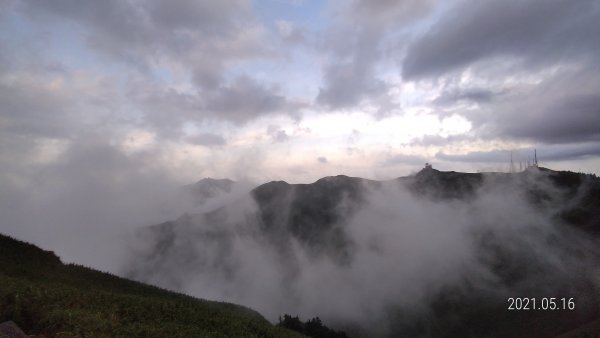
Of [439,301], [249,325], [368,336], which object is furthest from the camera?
[439,301]

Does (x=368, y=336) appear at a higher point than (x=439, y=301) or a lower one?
lower

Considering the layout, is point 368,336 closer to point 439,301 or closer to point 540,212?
point 439,301

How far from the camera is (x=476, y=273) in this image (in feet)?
557

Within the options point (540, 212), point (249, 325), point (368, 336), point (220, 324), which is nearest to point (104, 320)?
point (220, 324)

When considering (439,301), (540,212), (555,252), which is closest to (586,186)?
(540,212)

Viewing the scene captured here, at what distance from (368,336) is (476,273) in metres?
56.9

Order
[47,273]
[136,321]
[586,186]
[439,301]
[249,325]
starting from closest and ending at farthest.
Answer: [136,321], [249,325], [47,273], [439,301], [586,186]

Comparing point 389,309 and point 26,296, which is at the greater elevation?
point 26,296

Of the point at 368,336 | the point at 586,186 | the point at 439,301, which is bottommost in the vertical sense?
the point at 368,336

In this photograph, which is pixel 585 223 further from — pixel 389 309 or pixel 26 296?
pixel 26 296

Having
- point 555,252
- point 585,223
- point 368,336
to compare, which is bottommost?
point 368,336

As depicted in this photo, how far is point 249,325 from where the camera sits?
101ft

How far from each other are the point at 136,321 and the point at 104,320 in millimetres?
2965

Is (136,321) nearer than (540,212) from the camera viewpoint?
Yes
